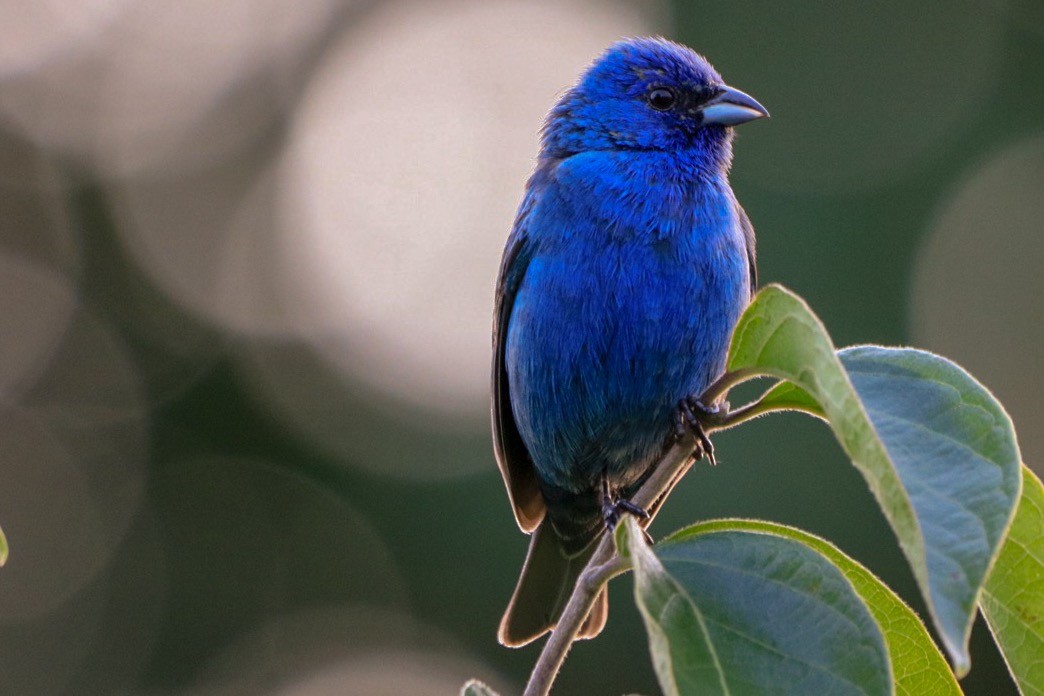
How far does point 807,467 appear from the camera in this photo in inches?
203

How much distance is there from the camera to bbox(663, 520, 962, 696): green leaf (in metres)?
1.79

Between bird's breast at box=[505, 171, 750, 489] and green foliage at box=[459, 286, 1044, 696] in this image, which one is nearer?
green foliage at box=[459, 286, 1044, 696]


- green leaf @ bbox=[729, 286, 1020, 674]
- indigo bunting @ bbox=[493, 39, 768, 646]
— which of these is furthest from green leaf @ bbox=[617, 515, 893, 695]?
indigo bunting @ bbox=[493, 39, 768, 646]

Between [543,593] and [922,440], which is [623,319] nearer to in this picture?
[543,593]

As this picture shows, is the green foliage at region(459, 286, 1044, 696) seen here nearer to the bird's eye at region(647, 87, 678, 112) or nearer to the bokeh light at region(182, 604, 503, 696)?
the bird's eye at region(647, 87, 678, 112)

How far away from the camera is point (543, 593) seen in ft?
12.5

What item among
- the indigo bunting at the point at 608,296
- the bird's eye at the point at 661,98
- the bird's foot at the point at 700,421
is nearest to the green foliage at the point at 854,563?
the bird's foot at the point at 700,421

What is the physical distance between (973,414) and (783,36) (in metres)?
4.87

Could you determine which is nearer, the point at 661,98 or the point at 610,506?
the point at 610,506

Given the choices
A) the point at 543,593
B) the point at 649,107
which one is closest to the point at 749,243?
the point at 649,107

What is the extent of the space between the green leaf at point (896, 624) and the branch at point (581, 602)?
119 mm

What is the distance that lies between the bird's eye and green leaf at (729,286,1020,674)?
2465mm

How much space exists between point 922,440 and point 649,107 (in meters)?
2.77

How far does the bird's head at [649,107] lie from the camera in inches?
155
